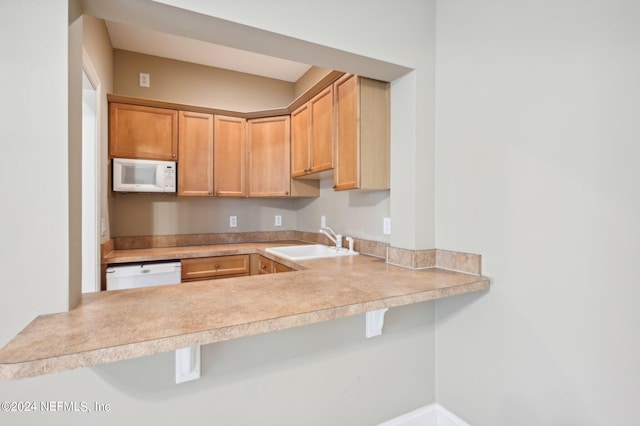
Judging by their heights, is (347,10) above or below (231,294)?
above

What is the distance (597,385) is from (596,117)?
3.51ft

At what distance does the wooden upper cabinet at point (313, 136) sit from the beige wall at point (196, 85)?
88 cm

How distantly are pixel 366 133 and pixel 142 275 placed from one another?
2242mm

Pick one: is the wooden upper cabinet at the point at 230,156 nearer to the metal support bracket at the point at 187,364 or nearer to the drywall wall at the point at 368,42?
the drywall wall at the point at 368,42

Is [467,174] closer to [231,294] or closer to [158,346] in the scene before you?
[231,294]

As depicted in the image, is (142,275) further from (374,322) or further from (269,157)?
(374,322)

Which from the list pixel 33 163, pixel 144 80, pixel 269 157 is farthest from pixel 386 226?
pixel 144 80

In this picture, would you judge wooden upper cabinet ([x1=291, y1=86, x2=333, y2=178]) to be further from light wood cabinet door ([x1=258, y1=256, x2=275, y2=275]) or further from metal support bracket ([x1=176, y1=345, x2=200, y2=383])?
A: metal support bracket ([x1=176, y1=345, x2=200, y2=383])

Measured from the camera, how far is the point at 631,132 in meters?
1.10

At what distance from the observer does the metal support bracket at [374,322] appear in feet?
5.39

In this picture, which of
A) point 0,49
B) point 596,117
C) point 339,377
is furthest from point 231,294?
point 596,117

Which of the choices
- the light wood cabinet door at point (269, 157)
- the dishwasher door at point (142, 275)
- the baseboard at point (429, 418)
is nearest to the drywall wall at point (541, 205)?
the baseboard at point (429, 418)

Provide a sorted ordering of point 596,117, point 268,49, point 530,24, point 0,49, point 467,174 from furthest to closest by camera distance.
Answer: point 467,174
point 268,49
point 530,24
point 596,117
point 0,49

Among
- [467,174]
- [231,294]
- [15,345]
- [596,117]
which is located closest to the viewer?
[15,345]
